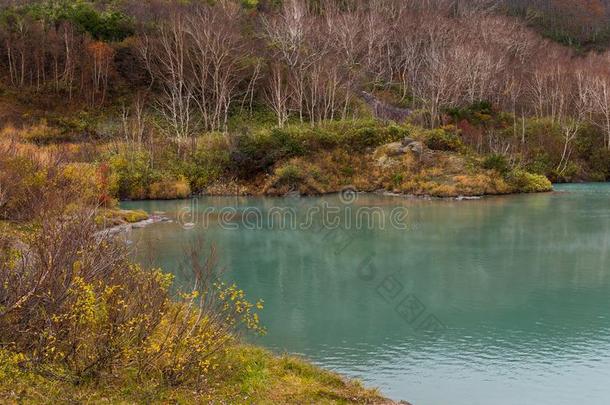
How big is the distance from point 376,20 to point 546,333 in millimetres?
61384

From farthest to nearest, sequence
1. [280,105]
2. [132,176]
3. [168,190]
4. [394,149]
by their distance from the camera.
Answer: [280,105] → [394,149] → [168,190] → [132,176]

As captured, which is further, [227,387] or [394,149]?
[394,149]

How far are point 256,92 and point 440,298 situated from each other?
45.4 m

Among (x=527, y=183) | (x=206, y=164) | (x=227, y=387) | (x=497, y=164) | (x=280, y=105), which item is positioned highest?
(x=280, y=105)

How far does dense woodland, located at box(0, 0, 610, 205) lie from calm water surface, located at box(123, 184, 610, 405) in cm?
1557

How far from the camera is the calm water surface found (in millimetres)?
11094

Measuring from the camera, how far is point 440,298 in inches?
637

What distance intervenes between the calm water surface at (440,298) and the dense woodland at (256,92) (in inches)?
613

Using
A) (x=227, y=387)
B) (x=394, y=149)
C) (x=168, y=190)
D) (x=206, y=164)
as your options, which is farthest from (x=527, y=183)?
(x=227, y=387)

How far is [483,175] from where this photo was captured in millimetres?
41750

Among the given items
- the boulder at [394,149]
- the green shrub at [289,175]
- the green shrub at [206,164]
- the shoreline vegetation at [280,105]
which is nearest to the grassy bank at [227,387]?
the shoreline vegetation at [280,105]

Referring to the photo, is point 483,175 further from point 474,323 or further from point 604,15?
point 604,15

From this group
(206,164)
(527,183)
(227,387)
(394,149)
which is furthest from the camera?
(394,149)

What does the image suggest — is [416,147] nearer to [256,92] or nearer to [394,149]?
[394,149]
